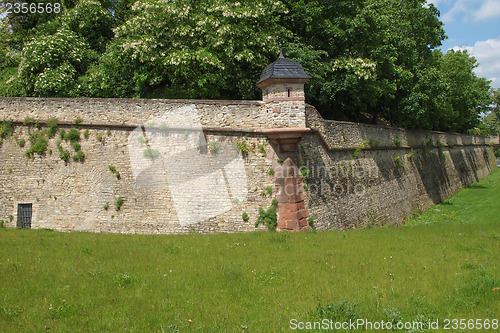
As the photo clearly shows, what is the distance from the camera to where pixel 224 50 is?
16.2 metres

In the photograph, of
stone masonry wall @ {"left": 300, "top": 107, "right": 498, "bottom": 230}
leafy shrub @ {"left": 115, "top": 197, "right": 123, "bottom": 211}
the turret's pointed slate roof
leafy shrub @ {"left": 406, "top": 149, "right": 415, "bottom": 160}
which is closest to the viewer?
the turret's pointed slate roof

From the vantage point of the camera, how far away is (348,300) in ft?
20.3

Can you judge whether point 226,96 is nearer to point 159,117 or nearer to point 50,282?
point 159,117

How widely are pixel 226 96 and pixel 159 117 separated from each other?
255 inches

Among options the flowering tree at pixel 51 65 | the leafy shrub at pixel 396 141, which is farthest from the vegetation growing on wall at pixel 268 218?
the leafy shrub at pixel 396 141

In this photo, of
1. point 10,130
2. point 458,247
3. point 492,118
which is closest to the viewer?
point 458,247

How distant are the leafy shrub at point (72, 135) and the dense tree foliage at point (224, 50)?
171 inches

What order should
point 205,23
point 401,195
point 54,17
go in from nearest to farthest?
point 205,23 → point 401,195 → point 54,17

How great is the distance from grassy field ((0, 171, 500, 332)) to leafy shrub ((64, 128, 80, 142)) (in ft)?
12.3

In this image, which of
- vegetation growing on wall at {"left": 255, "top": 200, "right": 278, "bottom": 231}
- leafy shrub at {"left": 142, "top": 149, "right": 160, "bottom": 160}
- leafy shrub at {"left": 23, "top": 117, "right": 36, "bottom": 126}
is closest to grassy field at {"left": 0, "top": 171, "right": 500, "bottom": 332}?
vegetation growing on wall at {"left": 255, "top": 200, "right": 278, "bottom": 231}

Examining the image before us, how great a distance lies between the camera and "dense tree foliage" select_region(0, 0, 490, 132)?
16297 millimetres

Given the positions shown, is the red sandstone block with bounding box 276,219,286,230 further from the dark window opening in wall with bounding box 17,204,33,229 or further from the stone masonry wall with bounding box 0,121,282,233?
the dark window opening in wall with bounding box 17,204,33,229

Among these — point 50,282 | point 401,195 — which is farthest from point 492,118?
point 50,282

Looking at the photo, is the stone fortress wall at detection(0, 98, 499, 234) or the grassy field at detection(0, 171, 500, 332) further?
the stone fortress wall at detection(0, 98, 499, 234)
